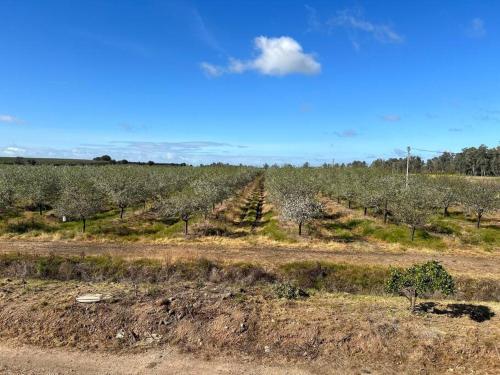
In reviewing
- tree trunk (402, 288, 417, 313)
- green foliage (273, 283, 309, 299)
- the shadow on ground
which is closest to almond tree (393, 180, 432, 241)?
the shadow on ground

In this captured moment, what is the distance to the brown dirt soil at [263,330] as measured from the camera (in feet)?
47.3

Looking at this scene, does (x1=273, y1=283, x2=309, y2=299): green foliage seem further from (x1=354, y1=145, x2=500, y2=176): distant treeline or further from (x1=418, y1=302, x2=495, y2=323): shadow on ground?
(x1=354, y1=145, x2=500, y2=176): distant treeline

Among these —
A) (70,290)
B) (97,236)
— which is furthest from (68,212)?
(70,290)

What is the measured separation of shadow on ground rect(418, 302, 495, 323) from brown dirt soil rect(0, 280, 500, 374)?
0.05 metres

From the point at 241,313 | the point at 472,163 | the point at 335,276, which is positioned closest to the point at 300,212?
the point at 335,276

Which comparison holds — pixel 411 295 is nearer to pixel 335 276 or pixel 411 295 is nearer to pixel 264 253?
pixel 335 276

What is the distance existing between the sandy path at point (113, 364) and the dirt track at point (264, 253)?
1627 centimetres

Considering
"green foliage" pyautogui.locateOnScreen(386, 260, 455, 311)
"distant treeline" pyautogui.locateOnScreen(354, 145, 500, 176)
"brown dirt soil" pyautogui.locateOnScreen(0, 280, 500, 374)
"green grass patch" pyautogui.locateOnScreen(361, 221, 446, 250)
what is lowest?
"brown dirt soil" pyautogui.locateOnScreen(0, 280, 500, 374)

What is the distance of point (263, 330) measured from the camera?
16141 mm

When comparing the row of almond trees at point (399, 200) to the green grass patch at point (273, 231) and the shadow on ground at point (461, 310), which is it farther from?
the shadow on ground at point (461, 310)

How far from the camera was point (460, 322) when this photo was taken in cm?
1703

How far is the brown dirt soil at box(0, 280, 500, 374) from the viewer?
14.4 m

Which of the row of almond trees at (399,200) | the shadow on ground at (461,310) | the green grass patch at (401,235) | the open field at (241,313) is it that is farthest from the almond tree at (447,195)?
the shadow on ground at (461,310)

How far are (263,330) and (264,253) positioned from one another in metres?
17.6
